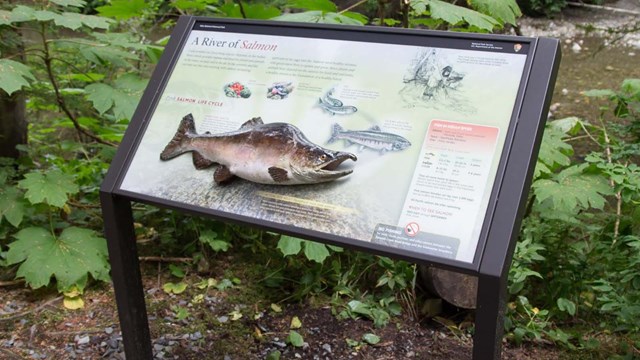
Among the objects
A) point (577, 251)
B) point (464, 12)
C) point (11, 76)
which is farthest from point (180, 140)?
point (577, 251)

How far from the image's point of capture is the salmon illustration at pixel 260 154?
5.30 feet

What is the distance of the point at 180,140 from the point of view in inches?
73.1

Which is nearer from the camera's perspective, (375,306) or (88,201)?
(375,306)

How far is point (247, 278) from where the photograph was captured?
2.95 m

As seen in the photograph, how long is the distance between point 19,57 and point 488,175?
266 centimetres

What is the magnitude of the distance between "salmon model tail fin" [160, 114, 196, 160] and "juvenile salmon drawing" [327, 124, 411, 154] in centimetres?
49

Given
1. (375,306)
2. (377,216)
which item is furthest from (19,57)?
(377,216)

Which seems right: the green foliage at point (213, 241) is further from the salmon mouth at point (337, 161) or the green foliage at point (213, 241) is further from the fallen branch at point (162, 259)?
the salmon mouth at point (337, 161)

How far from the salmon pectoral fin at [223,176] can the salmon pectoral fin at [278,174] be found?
148mm

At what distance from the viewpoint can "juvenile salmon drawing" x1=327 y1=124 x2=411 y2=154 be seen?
1537mm

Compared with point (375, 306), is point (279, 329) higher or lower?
lower

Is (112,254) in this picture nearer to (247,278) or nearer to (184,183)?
(184,183)

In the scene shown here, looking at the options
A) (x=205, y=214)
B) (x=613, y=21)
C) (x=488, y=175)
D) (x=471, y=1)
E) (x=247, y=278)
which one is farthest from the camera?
(x=613, y=21)

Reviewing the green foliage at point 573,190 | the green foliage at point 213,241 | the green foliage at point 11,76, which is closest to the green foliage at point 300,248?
the green foliage at point 213,241
